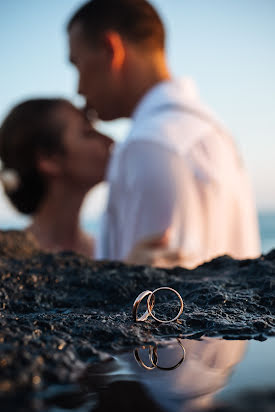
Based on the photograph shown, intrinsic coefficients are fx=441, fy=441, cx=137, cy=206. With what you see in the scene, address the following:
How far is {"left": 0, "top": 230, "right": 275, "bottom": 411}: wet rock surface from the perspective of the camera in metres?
0.31

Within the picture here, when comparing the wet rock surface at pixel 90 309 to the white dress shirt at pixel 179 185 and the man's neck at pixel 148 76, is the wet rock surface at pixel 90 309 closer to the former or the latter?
the white dress shirt at pixel 179 185

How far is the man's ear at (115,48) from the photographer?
1731 millimetres

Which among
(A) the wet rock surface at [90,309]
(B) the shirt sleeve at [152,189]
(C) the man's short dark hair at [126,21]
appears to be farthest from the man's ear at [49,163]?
(A) the wet rock surface at [90,309]

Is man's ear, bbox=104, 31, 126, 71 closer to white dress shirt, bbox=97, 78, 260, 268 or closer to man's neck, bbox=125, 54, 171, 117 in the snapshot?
man's neck, bbox=125, 54, 171, 117

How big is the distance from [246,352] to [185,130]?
1100 millimetres

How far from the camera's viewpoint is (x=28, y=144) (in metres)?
2.47

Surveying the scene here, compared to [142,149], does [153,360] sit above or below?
below

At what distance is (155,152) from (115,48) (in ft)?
2.06

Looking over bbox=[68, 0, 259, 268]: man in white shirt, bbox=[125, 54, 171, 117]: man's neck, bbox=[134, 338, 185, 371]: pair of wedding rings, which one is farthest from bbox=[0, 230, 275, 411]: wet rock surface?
bbox=[125, 54, 171, 117]: man's neck

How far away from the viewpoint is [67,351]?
0.34 m

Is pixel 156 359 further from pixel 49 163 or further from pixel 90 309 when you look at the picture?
pixel 49 163

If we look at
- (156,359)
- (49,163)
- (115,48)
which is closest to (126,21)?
(115,48)

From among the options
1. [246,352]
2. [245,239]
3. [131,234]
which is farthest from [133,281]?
[245,239]

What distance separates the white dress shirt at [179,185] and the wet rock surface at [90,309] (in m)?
0.63
